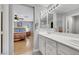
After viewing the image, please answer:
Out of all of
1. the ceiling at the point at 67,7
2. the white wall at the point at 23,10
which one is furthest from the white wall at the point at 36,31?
the ceiling at the point at 67,7

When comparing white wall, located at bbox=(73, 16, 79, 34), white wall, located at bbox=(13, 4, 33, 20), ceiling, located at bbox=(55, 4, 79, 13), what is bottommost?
white wall, located at bbox=(73, 16, 79, 34)

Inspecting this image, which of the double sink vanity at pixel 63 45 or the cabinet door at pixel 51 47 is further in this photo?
the cabinet door at pixel 51 47

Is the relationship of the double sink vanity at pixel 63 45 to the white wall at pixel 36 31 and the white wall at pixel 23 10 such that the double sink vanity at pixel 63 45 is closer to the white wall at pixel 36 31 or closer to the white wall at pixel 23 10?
the white wall at pixel 36 31

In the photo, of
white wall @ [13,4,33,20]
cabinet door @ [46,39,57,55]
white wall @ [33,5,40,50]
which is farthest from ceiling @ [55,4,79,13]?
white wall @ [13,4,33,20]

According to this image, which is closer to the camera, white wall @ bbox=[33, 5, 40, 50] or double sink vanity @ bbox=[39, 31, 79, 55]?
double sink vanity @ bbox=[39, 31, 79, 55]

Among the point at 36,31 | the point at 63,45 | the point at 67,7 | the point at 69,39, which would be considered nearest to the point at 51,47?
the point at 69,39

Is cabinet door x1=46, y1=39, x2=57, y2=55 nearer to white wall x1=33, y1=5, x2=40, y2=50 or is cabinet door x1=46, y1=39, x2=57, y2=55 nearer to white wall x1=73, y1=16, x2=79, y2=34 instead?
white wall x1=73, y1=16, x2=79, y2=34

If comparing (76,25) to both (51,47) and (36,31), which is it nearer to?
(51,47)

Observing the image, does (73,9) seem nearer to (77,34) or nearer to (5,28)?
(77,34)

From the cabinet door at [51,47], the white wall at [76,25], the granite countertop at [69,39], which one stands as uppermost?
the white wall at [76,25]

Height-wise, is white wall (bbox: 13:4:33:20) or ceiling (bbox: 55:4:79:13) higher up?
white wall (bbox: 13:4:33:20)
